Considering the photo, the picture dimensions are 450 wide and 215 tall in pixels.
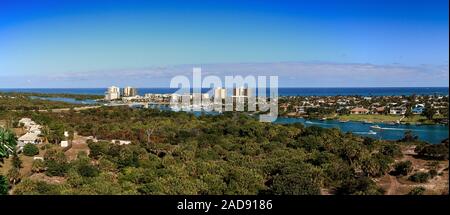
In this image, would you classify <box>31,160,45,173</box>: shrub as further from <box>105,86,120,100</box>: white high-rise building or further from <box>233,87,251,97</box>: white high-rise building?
<box>105,86,120,100</box>: white high-rise building

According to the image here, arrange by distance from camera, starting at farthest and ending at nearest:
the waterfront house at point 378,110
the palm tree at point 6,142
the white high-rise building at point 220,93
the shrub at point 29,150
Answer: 1. the white high-rise building at point 220,93
2. the waterfront house at point 378,110
3. the shrub at point 29,150
4. the palm tree at point 6,142

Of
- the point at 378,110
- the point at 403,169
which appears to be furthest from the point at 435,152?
the point at 378,110

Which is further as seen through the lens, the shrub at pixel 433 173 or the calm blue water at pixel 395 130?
the calm blue water at pixel 395 130

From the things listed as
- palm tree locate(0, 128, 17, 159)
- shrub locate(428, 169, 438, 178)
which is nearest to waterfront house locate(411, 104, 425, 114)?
shrub locate(428, 169, 438, 178)

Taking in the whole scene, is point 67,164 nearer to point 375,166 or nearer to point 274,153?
point 274,153

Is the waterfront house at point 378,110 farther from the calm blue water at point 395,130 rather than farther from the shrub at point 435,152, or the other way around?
the shrub at point 435,152

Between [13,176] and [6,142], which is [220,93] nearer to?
[13,176]

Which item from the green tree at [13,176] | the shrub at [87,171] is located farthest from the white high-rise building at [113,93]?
the green tree at [13,176]
